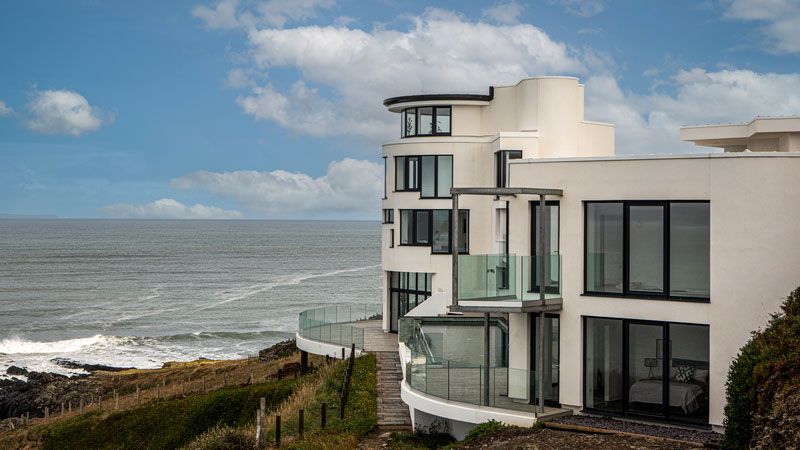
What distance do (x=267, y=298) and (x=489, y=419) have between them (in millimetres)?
80462

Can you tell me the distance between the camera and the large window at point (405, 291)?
126 feet

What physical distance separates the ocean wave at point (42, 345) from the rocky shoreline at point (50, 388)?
27.6ft

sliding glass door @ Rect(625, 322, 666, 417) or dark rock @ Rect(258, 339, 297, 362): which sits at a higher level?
sliding glass door @ Rect(625, 322, 666, 417)

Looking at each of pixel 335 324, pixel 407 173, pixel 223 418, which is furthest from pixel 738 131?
pixel 223 418

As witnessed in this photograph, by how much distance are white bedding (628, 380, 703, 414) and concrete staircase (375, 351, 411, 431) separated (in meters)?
6.89

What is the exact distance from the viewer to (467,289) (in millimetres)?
22422

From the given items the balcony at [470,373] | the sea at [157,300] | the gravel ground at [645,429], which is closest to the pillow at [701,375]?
the gravel ground at [645,429]

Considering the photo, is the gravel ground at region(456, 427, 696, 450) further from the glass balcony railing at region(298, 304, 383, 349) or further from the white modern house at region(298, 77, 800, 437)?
the glass balcony railing at region(298, 304, 383, 349)

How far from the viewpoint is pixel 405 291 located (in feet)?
129

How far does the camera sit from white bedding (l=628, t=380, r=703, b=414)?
20484 millimetres

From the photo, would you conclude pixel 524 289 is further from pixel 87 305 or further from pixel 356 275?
pixel 356 275

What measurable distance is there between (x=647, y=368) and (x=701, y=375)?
1.12 m

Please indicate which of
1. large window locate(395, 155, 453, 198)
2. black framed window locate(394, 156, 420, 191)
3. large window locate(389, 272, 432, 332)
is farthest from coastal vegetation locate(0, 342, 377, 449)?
black framed window locate(394, 156, 420, 191)

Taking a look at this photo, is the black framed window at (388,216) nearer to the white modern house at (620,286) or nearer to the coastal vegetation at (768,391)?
the white modern house at (620,286)
